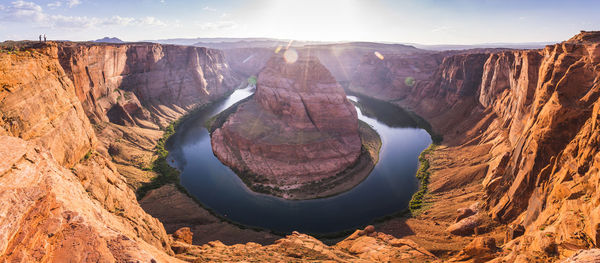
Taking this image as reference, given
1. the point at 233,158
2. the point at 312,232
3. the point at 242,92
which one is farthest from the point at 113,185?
the point at 242,92

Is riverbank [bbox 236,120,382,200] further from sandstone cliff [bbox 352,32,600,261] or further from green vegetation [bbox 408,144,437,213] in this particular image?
sandstone cliff [bbox 352,32,600,261]

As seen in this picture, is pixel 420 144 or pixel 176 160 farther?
pixel 420 144

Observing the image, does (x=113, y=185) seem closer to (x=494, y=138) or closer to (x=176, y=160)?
(x=176, y=160)

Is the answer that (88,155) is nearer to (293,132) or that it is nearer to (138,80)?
(293,132)

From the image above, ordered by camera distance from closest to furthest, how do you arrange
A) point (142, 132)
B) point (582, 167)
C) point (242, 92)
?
point (582, 167) → point (142, 132) → point (242, 92)

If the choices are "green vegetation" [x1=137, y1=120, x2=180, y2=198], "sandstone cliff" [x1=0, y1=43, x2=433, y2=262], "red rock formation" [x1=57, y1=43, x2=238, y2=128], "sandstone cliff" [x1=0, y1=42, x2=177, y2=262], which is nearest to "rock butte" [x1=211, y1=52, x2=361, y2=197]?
"green vegetation" [x1=137, y1=120, x2=180, y2=198]
